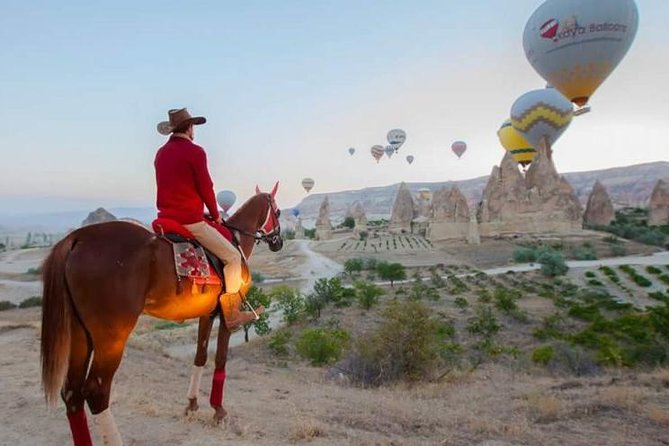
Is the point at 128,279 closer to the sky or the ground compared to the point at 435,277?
closer to the sky

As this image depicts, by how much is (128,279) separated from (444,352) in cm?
1203

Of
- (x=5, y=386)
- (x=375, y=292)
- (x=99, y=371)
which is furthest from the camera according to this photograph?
(x=375, y=292)

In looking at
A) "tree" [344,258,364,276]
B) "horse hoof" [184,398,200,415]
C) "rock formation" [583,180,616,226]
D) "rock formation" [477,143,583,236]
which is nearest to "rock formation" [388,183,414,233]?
"rock formation" [477,143,583,236]

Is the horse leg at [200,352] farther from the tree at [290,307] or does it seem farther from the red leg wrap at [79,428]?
the tree at [290,307]

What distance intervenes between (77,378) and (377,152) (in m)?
100

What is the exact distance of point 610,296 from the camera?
27969 mm

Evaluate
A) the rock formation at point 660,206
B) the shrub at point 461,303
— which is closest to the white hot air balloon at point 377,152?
the rock formation at point 660,206

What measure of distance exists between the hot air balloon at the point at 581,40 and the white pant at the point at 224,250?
1400 inches

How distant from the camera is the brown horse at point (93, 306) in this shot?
148 inches

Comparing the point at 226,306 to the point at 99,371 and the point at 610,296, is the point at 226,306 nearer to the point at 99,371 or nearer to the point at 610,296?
the point at 99,371

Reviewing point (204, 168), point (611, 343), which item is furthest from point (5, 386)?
point (611, 343)

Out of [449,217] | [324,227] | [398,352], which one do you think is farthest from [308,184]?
[398,352]

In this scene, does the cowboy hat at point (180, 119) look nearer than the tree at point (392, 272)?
Yes

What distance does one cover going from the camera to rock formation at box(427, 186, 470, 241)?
66625mm
